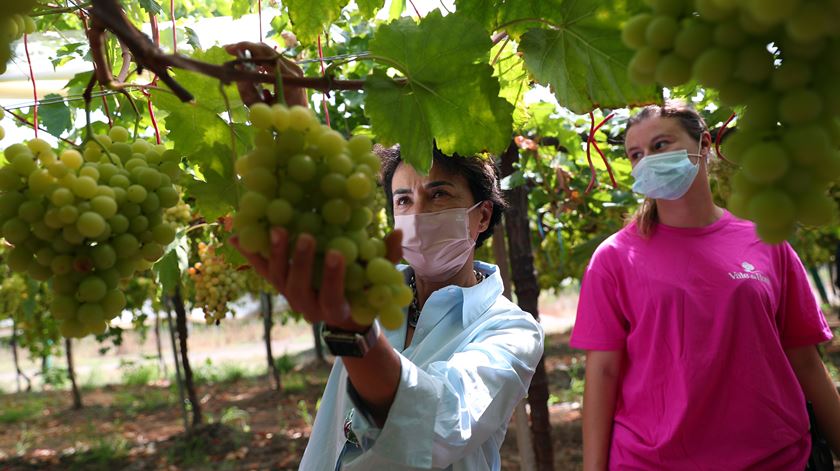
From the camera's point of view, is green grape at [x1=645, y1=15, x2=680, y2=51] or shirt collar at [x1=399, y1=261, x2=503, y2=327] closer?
green grape at [x1=645, y1=15, x2=680, y2=51]

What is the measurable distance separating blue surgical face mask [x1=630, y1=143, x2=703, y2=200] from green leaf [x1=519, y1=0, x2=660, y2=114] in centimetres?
134

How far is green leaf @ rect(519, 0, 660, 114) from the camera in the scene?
1.14 metres

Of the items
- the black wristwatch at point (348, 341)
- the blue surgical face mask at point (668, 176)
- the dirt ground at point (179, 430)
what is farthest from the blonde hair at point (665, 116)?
the dirt ground at point (179, 430)

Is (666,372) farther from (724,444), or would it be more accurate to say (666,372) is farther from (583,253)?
(583,253)

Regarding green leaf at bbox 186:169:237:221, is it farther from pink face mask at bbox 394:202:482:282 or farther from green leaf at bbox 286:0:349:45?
pink face mask at bbox 394:202:482:282

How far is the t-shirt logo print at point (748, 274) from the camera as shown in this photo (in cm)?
233

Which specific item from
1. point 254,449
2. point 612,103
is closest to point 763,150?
point 612,103

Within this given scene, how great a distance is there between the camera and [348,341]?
917 mm

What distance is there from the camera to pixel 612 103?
1183 mm

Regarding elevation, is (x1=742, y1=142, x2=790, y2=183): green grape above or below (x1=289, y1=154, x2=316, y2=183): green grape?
below

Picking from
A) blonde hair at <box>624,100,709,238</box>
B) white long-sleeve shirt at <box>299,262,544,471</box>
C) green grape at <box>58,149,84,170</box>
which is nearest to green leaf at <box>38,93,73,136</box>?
white long-sleeve shirt at <box>299,262,544,471</box>

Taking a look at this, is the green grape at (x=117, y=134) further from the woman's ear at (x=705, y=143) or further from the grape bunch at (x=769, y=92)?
the woman's ear at (x=705, y=143)

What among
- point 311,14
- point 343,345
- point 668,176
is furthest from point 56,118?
point 668,176

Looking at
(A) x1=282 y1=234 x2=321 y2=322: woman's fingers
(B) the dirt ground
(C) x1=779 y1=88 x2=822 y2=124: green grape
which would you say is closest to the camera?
(C) x1=779 y1=88 x2=822 y2=124: green grape
